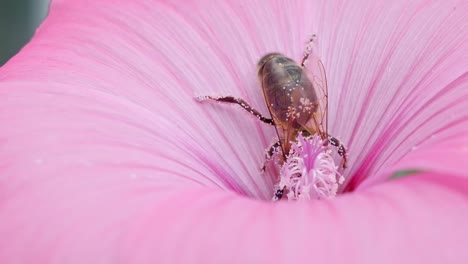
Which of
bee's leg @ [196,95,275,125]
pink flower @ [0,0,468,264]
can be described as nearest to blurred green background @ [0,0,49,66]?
pink flower @ [0,0,468,264]

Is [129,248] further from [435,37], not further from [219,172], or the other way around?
[435,37]

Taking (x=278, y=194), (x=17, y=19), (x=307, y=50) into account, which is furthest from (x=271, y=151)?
Result: (x=17, y=19)

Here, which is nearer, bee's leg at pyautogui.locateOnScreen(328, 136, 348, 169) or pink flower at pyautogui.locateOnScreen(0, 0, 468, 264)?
pink flower at pyautogui.locateOnScreen(0, 0, 468, 264)

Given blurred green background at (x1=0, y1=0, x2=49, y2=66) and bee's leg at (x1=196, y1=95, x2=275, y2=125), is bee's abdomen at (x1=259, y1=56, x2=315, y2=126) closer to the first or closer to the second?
bee's leg at (x1=196, y1=95, x2=275, y2=125)

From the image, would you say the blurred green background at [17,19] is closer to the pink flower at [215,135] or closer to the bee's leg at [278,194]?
the pink flower at [215,135]

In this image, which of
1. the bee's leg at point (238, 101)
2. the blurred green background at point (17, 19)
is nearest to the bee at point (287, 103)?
the bee's leg at point (238, 101)

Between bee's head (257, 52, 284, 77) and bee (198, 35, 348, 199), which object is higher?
bee's head (257, 52, 284, 77)

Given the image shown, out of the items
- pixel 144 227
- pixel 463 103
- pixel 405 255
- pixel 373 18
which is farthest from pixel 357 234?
pixel 373 18

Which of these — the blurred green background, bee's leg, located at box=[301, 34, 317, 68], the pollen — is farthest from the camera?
the blurred green background
